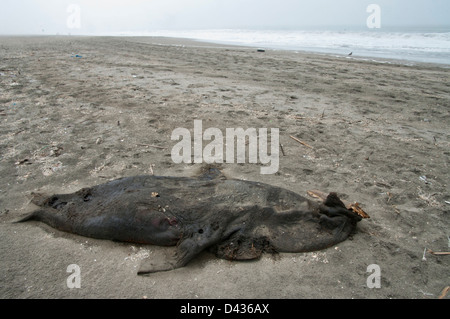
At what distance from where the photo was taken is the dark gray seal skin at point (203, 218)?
8.63 ft

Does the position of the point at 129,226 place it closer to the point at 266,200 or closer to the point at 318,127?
the point at 266,200

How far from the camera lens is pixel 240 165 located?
163 inches

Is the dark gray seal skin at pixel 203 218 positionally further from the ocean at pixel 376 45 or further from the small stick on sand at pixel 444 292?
the ocean at pixel 376 45

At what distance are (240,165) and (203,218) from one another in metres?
1.56

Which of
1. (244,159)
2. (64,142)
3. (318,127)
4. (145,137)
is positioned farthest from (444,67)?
(64,142)

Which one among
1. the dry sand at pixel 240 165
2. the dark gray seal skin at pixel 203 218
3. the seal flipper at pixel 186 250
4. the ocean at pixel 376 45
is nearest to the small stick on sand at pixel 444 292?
the dry sand at pixel 240 165

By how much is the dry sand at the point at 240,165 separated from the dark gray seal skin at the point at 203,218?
4.4 inches

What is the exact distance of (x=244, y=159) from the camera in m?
4.31

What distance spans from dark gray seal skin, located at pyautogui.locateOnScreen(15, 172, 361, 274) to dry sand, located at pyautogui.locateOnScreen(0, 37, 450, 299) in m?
0.11

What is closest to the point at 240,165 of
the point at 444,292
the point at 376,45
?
the point at 444,292

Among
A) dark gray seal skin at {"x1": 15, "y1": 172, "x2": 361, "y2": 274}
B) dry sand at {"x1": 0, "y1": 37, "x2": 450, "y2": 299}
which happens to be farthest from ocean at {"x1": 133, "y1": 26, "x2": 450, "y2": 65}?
dark gray seal skin at {"x1": 15, "y1": 172, "x2": 361, "y2": 274}

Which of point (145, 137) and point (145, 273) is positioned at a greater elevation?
point (145, 137)

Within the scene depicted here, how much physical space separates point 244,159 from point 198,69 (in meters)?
6.18
